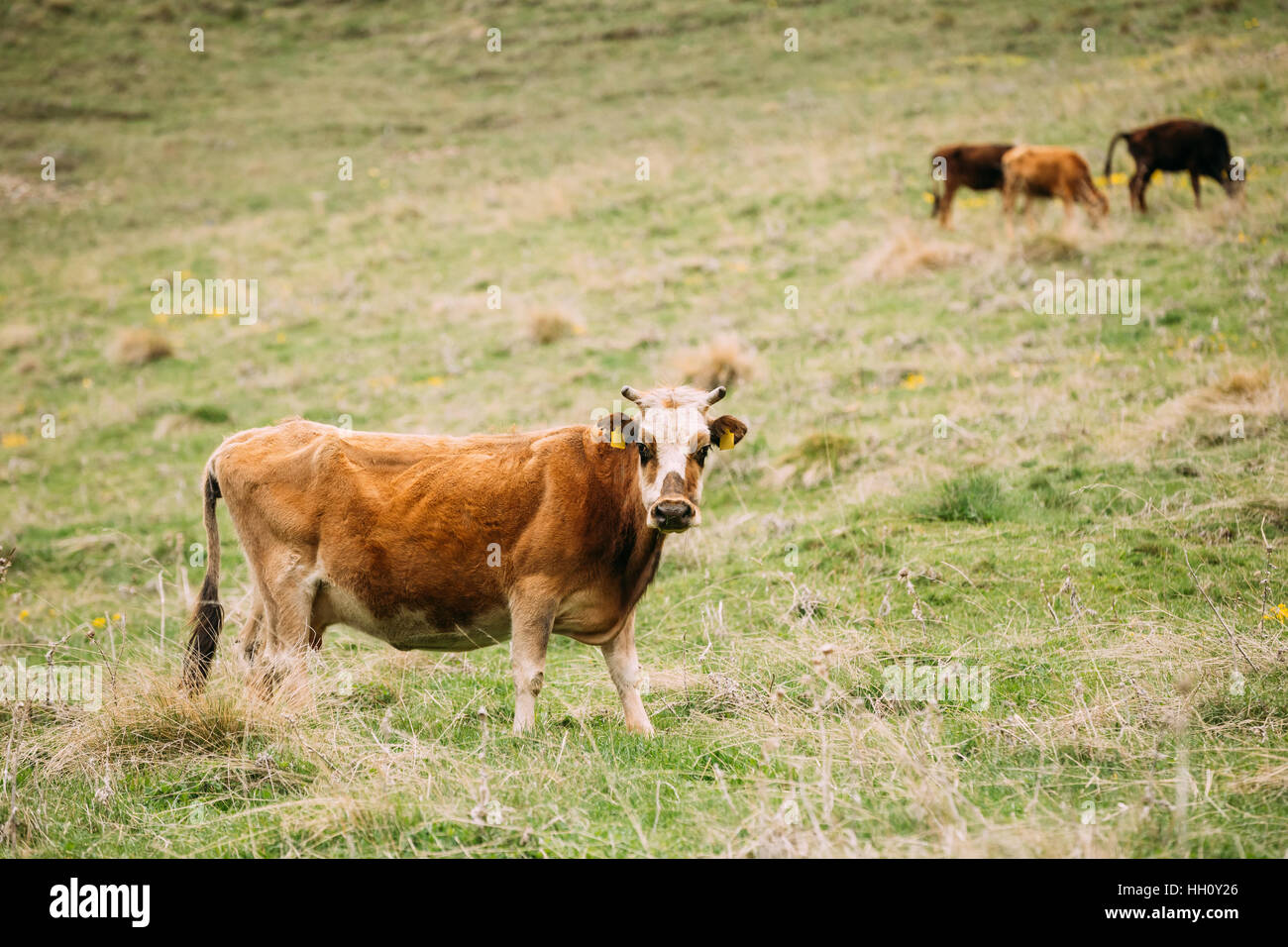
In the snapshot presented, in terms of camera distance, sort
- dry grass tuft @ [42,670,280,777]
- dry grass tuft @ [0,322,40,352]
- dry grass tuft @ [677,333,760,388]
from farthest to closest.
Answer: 1. dry grass tuft @ [0,322,40,352]
2. dry grass tuft @ [677,333,760,388]
3. dry grass tuft @ [42,670,280,777]

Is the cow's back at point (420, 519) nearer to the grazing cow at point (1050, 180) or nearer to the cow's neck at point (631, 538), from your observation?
the cow's neck at point (631, 538)

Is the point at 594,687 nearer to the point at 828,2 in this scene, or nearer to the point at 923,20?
the point at 923,20

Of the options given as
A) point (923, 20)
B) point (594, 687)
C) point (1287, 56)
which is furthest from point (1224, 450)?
point (923, 20)

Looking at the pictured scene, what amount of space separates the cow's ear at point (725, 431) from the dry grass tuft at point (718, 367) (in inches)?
293

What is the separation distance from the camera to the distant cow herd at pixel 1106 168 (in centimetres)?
1766

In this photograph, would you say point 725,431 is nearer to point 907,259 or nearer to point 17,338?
point 907,259

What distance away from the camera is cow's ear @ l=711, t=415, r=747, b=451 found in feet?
21.7

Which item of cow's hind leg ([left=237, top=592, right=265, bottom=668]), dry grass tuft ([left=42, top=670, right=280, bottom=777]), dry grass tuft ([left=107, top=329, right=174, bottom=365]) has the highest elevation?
dry grass tuft ([left=107, top=329, right=174, bottom=365])

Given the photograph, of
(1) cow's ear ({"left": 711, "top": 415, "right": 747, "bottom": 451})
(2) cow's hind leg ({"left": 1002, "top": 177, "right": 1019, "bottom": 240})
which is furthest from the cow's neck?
(2) cow's hind leg ({"left": 1002, "top": 177, "right": 1019, "bottom": 240})

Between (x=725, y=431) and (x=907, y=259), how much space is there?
38.5ft

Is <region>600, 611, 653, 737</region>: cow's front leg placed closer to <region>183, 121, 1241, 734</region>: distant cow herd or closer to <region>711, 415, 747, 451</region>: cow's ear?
<region>183, 121, 1241, 734</region>: distant cow herd

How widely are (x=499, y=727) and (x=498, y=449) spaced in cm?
179

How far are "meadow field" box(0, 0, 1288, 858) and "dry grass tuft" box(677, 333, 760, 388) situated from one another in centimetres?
6

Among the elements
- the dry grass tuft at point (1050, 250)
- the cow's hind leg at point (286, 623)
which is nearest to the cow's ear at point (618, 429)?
the cow's hind leg at point (286, 623)
